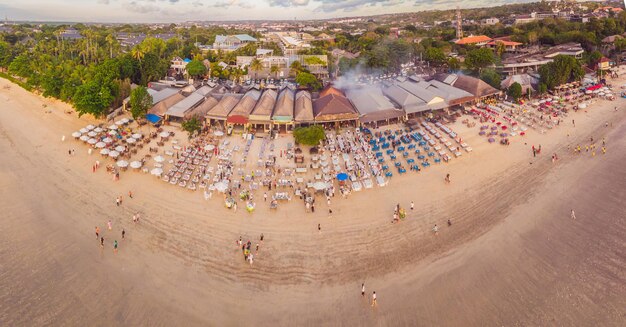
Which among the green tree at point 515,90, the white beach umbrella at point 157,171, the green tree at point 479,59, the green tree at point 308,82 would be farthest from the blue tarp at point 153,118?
the green tree at point 479,59

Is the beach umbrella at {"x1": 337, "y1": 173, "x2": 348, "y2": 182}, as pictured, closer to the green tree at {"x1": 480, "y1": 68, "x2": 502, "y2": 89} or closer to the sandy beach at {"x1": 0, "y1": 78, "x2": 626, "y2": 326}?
the sandy beach at {"x1": 0, "y1": 78, "x2": 626, "y2": 326}

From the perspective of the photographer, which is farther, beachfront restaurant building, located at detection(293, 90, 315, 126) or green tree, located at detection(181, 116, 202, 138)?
beachfront restaurant building, located at detection(293, 90, 315, 126)

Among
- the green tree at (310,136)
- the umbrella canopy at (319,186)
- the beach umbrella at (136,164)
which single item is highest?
the green tree at (310,136)

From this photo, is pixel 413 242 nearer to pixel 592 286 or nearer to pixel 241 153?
pixel 592 286

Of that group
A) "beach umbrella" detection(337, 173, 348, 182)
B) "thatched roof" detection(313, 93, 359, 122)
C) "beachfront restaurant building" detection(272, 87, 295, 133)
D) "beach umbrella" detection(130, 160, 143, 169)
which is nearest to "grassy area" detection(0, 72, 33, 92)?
"beach umbrella" detection(130, 160, 143, 169)

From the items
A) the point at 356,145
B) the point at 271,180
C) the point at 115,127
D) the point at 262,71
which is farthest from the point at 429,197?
the point at 262,71

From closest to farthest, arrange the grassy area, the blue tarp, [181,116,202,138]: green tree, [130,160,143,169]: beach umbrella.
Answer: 1. [130,160,143,169]: beach umbrella
2. [181,116,202,138]: green tree
3. the blue tarp
4. the grassy area

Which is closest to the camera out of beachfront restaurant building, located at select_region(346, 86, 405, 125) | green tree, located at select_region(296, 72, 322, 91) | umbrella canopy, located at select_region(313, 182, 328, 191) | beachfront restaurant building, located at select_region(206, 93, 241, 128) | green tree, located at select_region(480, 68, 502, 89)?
umbrella canopy, located at select_region(313, 182, 328, 191)

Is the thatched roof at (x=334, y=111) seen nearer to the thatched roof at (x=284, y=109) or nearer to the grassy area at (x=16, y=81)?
the thatched roof at (x=284, y=109)
